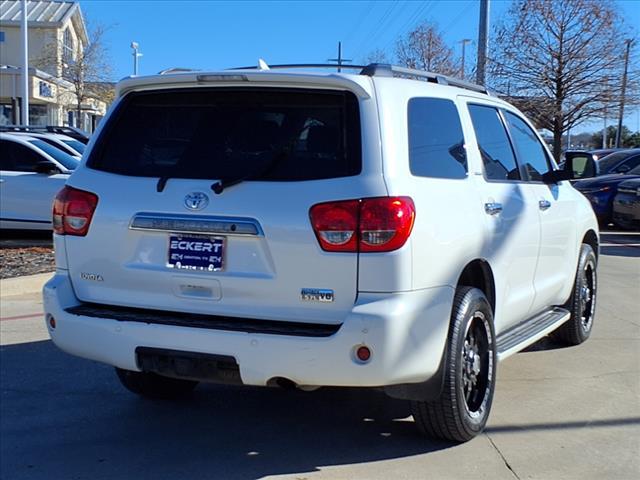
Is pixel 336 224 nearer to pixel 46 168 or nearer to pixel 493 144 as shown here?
pixel 493 144

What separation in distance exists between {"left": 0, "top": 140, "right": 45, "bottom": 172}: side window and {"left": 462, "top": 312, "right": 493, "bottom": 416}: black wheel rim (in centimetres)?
947

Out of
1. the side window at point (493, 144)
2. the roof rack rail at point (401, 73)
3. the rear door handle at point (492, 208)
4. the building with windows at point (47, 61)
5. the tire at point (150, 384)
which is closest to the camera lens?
the roof rack rail at point (401, 73)

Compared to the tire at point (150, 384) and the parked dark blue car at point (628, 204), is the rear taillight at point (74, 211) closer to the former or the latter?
the tire at point (150, 384)

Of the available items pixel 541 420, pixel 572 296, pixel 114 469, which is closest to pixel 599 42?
pixel 572 296

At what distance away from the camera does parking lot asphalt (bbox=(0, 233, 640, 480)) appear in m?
4.13

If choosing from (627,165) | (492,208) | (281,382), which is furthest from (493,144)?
(627,165)

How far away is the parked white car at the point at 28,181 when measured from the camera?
11.7 meters

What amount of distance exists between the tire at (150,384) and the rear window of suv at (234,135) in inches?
60.1

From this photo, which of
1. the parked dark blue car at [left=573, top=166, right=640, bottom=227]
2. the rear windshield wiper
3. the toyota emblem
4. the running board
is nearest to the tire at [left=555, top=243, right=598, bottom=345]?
the running board

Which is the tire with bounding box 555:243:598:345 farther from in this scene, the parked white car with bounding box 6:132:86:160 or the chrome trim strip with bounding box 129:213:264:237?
the parked white car with bounding box 6:132:86:160

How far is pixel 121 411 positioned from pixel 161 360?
A: 1294mm

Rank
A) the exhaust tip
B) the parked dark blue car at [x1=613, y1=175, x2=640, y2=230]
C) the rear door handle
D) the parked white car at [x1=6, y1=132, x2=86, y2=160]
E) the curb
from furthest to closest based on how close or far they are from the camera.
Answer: the parked dark blue car at [x1=613, y1=175, x2=640, y2=230] < the parked white car at [x1=6, y1=132, x2=86, y2=160] < the curb < the rear door handle < the exhaust tip

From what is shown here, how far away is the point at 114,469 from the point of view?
413cm

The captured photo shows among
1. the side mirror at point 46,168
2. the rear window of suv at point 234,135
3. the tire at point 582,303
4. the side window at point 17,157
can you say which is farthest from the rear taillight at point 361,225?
the side window at point 17,157
